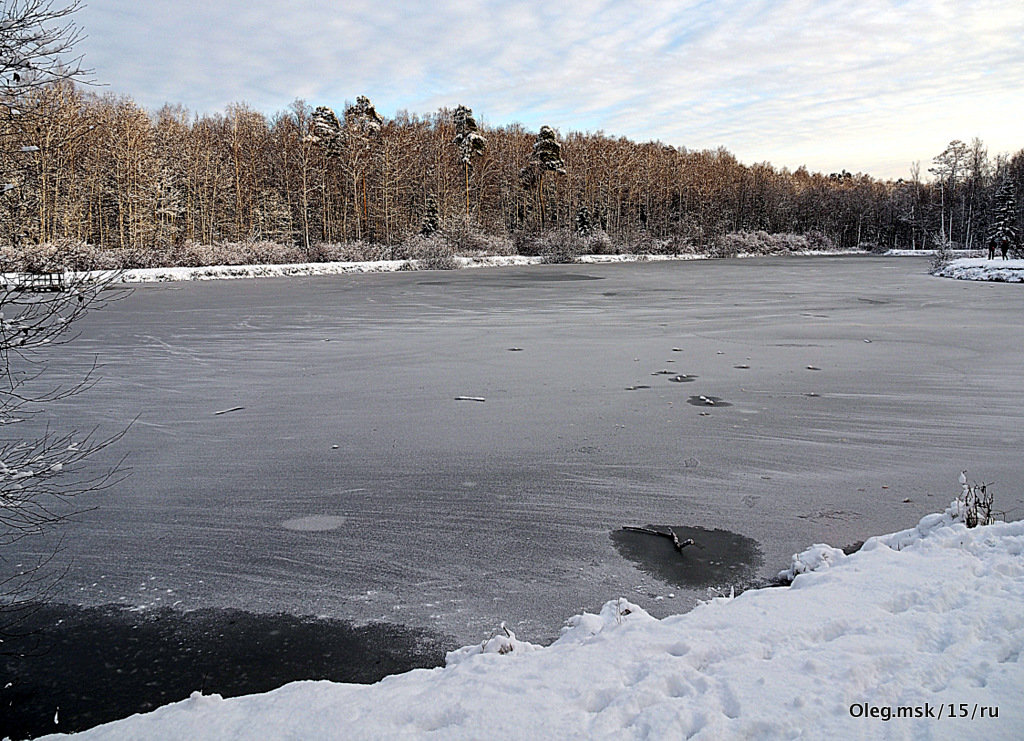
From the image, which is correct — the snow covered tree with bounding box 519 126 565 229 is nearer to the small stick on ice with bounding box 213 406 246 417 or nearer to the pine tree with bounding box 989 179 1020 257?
the pine tree with bounding box 989 179 1020 257

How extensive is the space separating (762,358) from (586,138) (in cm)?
6404

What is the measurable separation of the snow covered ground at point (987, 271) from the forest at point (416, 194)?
11611mm

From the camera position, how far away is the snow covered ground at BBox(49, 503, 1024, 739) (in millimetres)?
2291

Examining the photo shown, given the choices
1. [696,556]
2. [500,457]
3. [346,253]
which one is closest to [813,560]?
[696,556]

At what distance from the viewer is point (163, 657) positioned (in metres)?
3.25

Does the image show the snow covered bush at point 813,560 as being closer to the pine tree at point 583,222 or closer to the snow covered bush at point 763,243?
the pine tree at point 583,222

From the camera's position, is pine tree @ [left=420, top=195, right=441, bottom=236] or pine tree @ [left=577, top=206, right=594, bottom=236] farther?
pine tree @ [left=577, top=206, right=594, bottom=236]

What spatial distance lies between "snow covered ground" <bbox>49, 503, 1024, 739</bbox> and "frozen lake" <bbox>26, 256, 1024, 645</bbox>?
545 millimetres

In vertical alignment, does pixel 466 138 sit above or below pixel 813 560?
above

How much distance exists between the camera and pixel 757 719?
2275mm

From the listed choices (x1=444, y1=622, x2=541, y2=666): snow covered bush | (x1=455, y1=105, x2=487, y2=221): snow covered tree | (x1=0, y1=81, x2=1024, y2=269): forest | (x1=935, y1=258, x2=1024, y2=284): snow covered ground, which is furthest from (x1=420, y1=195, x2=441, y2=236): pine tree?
(x1=444, y1=622, x2=541, y2=666): snow covered bush

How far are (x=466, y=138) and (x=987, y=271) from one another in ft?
118

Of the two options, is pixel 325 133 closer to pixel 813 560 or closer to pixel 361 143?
pixel 361 143

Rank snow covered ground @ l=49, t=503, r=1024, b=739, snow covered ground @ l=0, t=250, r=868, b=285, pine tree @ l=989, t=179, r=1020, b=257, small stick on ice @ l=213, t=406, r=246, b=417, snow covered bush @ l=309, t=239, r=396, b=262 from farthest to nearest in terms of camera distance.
A: snow covered bush @ l=309, t=239, r=396, b=262 → pine tree @ l=989, t=179, r=1020, b=257 → snow covered ground @ l=0, t=250, r=868, b=285 → small stick on ice @ l=213, t=406, r=246, b=417 → snow covered ground @ l=49, t=503, r=1024, b=739
